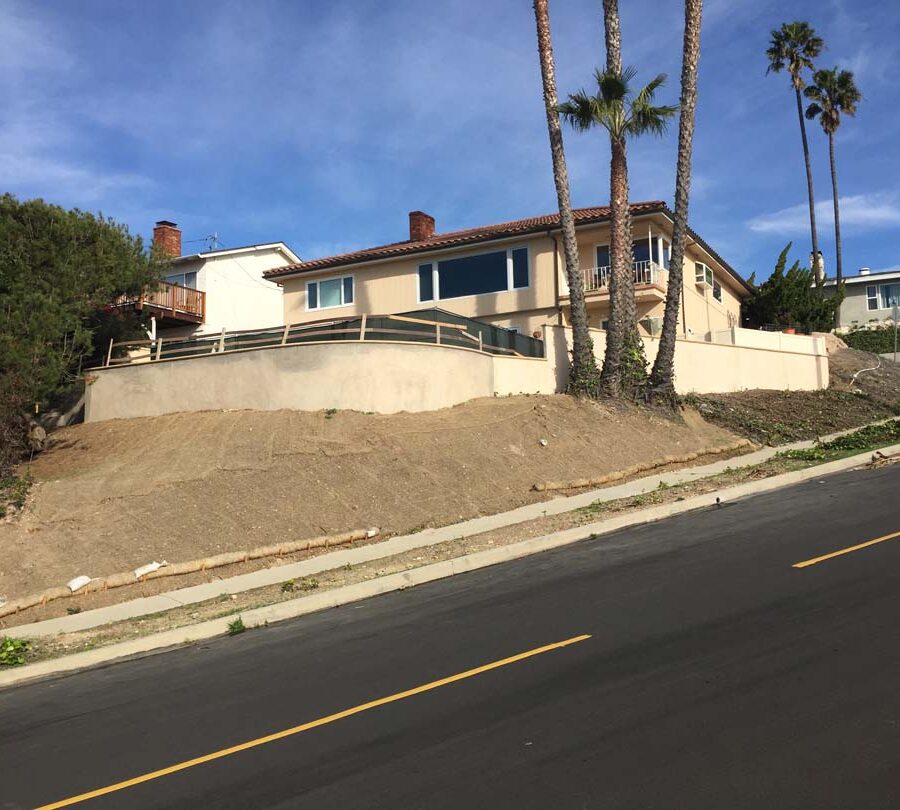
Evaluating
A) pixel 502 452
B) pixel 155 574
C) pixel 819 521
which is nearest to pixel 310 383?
pixel 502 452

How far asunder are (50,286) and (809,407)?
2163 centimetres

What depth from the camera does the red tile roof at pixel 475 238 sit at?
28.8 metres

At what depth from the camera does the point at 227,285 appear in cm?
3731

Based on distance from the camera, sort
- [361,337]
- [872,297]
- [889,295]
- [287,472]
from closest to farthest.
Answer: [287,472] < [361,337] < [889,295] < [872,297]

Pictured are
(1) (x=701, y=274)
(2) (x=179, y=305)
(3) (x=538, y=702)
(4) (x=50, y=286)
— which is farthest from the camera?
(2) (x=179, y=305)

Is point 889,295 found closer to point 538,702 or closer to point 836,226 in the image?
point 836,226

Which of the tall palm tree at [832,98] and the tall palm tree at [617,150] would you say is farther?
the tall palm tree at [832,98]

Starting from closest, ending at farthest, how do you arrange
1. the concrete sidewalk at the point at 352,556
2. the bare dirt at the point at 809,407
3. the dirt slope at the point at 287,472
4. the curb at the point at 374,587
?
the curb at the point at 374,587 < the concrete sidewalk at the point at 352,556 < the dirt slope at the point at 287,472 < the bare dirt at the point at 809,407

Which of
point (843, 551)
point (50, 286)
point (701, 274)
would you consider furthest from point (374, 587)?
point (701, 274)

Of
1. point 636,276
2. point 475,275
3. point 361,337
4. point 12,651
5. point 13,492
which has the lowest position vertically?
point 12,651

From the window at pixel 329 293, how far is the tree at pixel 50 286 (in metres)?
9.94

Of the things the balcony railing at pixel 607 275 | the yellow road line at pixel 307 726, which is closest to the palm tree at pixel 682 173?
the balcony railing at pixel 607 275

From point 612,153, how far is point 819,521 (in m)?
13.4

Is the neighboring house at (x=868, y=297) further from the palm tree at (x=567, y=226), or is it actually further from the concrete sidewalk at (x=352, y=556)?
the concrete sidewalk at (x=352, y=556)
